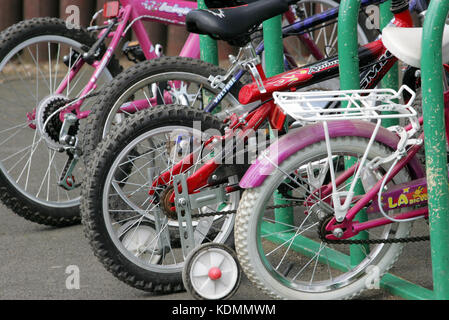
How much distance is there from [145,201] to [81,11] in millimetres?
4557

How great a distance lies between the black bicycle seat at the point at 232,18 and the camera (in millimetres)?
3285

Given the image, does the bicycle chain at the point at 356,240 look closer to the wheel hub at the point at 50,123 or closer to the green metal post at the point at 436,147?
the green metal post at the point at 436,147

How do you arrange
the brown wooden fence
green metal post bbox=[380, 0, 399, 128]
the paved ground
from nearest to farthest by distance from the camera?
the paved ground < green metal post bbox=[380, 0, 399, 128] < the brown wooden fence

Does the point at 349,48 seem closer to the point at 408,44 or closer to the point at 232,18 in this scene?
the point at 408,44

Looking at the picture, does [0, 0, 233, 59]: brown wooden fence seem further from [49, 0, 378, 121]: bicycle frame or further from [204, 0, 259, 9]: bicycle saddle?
[204, 0, 259, 9]: bicycle saddle

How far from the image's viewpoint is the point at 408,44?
321cm

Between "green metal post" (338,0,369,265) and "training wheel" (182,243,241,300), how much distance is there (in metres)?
0.51

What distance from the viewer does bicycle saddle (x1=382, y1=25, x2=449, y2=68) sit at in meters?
3.18

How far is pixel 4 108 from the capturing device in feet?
23.6

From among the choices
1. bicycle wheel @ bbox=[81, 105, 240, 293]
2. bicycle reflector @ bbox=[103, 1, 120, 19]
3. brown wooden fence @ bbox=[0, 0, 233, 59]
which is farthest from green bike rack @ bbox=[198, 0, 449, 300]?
brown wooden fence @ bbox=[0, 0, 233, 59]

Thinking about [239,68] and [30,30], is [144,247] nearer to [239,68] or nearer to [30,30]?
[239,68]

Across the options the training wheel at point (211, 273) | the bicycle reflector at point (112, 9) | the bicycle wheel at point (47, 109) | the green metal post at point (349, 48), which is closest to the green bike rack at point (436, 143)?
the green metal post at point (349, 48)

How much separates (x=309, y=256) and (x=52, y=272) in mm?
1133

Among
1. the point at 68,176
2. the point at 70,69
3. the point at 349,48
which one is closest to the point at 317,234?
the point at 349,48
